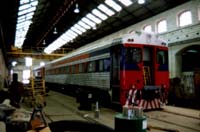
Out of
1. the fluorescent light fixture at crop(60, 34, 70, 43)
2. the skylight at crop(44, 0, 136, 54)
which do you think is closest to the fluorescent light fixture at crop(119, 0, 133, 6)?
the skylight at crop(44, 0, 136, 54)

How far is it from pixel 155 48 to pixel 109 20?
11635 mm

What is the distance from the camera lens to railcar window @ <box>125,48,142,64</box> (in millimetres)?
9473

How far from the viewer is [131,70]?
31.0 ft

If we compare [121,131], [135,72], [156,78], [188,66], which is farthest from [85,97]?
[188,66]

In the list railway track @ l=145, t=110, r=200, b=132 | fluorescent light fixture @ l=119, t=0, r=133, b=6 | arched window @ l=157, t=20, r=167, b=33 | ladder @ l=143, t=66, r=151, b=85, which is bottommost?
railway track @ l=145, t=110, r=200, b=132

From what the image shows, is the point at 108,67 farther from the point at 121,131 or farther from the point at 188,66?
the point at 188,66

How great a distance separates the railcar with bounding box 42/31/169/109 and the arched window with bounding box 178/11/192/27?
15.5 feet

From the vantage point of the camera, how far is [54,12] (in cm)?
2047

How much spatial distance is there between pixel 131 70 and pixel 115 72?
2.13ft

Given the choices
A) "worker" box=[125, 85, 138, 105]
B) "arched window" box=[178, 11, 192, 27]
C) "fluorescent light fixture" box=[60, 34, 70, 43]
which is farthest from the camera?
"fluorescent light fixture" box=[60, 34, 70, 43]

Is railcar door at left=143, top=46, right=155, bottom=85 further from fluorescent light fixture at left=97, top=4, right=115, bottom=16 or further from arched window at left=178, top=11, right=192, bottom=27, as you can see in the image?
fluorescent light fixture at left=97, top=4, right=115, bottom=16

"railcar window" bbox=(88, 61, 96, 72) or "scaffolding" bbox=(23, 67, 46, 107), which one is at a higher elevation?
"railcar window" bbox=(88, 61, 96, 72)

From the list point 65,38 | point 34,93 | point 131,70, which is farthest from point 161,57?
point 65,38

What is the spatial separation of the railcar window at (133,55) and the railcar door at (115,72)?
11.8 inches
